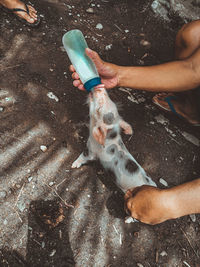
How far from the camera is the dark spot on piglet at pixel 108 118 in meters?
1.93

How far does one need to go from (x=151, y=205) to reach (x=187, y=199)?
26 cm

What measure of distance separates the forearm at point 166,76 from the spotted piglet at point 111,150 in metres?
0.33

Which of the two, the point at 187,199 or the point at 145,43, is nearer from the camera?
the point at 187,199

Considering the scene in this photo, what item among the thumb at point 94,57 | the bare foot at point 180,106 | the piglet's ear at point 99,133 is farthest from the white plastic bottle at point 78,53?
the bare foot at point 180,106

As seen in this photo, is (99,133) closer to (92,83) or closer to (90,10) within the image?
(92,83)

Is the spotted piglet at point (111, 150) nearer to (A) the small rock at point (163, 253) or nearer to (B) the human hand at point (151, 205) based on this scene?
(B) the human hand at point (151, 205)

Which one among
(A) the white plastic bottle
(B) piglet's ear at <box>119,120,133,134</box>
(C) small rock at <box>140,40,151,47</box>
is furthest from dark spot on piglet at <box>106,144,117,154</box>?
(C) small rock at <box>140,40,151,47</box>

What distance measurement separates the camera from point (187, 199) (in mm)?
1500

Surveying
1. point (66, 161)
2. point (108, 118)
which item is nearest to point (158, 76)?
point (108, 118)

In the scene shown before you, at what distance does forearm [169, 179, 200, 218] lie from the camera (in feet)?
4.91

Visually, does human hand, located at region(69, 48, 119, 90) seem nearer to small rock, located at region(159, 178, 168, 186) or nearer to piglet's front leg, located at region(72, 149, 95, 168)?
piglet's front leg, located at region(72, 149, 95, 168)

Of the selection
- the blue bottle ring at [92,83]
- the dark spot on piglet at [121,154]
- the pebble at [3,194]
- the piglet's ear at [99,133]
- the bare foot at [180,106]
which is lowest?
the pebble at [3,194]

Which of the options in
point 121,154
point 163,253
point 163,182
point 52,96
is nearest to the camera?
point 163,253

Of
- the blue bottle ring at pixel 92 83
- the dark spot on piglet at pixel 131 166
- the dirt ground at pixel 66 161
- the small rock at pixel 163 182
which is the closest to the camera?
the blue bottle ring at pixel 92 83
